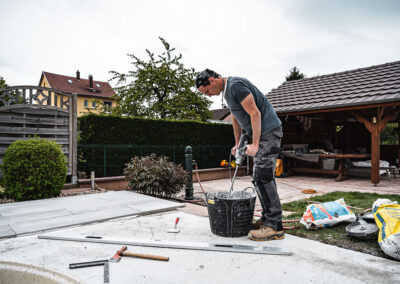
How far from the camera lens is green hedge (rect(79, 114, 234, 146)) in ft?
23.0

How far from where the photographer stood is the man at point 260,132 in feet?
8.14

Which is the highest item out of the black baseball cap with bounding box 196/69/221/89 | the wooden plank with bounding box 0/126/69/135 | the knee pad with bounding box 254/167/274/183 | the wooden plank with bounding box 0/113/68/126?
the black baseball cap with bounding box 196/69/221/89

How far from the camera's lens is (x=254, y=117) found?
8.05 feet

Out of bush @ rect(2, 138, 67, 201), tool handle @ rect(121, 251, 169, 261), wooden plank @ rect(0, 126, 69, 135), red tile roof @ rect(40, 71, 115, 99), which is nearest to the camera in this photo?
tool handle @ rect(121, 251, 169, 261)

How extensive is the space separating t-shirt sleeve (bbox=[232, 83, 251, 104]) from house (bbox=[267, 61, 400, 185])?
607 cm

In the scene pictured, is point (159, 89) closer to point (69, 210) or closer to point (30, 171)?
point (30, 171)

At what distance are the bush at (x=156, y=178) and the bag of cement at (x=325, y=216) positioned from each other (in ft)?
8.27

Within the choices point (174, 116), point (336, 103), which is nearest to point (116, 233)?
point (336, 103)

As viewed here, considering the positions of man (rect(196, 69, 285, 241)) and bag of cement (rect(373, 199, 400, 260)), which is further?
man (rect(196, 69, 285, 241))

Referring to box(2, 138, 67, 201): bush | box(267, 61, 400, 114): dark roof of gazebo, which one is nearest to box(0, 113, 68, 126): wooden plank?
box(2, 138, 67, 201): bush

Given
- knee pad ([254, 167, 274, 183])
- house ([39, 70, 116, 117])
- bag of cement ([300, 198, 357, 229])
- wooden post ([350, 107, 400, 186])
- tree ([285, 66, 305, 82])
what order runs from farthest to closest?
house ([39, 70, 116, 117]) → tree ([285, 66, 305, 82]) → wooden post ([350, 107, 400, 186]) → bag of cement ([300, 198, 357, 229]) → knee pad ([254, 167, 274, 183])

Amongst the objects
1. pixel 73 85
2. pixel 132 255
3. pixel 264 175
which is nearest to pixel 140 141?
pixel 264 175

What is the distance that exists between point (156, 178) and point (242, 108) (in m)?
2.69

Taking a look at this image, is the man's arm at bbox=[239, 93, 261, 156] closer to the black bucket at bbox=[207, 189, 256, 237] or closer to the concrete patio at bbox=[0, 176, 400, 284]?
the black bucket at bbox=[207, 189, 256, 237]
